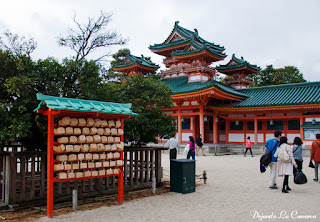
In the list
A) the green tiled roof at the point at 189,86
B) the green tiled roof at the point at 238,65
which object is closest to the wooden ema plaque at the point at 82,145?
the green tiled roof at the point at 189,86

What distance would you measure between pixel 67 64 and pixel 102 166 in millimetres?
2987

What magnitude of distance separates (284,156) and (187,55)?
688 inches

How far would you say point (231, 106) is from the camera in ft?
77.0

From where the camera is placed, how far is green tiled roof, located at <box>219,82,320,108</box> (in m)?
21.0

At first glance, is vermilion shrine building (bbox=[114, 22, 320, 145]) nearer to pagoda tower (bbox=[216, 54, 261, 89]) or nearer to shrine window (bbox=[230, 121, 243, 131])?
shrine window (bbox=[230, 121, 243, 131])

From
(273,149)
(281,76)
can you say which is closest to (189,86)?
(273,149)

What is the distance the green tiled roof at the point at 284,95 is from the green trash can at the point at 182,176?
1479 cm

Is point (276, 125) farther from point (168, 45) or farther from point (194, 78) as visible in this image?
point (168, 45)

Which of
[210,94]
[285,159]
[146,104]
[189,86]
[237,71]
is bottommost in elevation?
[285,159]

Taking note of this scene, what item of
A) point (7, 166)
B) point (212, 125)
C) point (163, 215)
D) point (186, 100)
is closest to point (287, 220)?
point (163, 215)

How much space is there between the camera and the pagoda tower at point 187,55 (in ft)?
80.5

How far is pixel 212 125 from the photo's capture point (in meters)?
25.5

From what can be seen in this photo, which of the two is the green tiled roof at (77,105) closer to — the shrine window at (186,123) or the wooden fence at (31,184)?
the wooden fence at (31,184)

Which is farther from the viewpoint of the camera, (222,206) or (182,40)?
(182,40)
